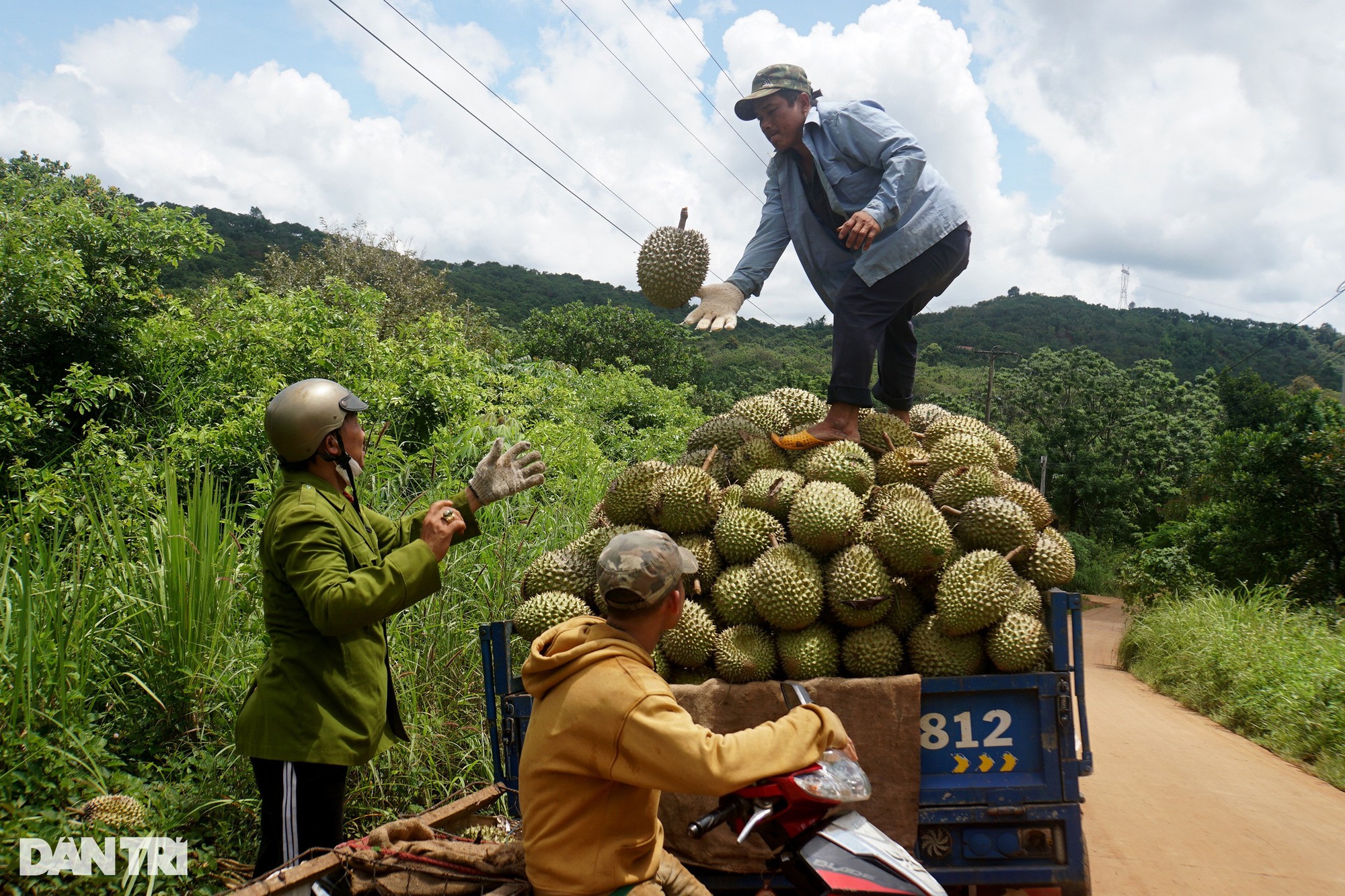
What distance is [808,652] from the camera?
3133mm

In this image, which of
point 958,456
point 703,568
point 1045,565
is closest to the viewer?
point 1045,565

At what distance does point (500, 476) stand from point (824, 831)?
1736 millimetres

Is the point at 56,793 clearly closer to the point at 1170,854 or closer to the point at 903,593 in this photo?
the point at 903,593

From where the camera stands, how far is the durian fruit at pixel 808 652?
10.2 feet

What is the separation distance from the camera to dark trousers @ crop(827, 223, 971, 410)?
163 inches

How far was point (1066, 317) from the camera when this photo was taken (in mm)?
72625

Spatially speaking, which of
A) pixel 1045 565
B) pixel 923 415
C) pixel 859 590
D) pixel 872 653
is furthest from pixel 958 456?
pixel 872 653

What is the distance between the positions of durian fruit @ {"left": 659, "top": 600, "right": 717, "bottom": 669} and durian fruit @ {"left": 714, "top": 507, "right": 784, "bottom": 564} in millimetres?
372

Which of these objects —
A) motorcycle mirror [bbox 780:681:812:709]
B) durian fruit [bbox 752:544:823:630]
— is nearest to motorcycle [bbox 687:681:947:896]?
motorcycle mirror [bbox 780:681:812:709]

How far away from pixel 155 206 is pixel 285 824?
7.98 metres

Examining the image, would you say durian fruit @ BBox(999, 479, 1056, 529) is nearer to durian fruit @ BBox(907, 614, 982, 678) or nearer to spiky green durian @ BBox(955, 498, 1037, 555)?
spiky green durian @ BBox(955, 498, 1037, 555)

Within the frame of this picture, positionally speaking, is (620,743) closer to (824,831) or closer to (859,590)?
(824,831)

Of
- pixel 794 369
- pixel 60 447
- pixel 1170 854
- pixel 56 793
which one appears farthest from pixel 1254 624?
pixel 794 369

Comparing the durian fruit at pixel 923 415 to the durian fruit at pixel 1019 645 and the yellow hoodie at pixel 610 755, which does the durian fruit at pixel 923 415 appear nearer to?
the durian fruit at pixel 1019 645
